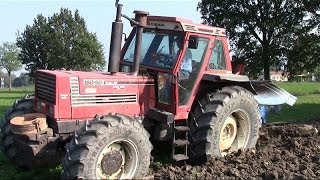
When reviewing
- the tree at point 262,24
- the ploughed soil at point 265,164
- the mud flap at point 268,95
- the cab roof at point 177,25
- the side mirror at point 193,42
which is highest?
the tree at point 262,24

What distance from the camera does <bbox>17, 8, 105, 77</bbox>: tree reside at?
5128 centimetres

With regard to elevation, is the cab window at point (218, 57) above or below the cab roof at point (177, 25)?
below

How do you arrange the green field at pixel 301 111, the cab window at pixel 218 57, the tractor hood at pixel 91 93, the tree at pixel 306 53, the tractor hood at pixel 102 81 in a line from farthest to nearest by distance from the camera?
the tree at pixel 306 53 → the green field at pixel 301 111 → the cab window at pixel 218 57 → the tractor hood at pixel 102 81 → the tractor hood at pixel 91 93

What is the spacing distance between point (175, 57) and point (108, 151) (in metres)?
2.28

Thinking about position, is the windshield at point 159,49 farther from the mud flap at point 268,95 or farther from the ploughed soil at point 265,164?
the mud flap at point 268,95

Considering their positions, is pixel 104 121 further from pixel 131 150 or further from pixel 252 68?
pixel 252 68

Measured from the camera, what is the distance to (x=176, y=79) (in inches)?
314

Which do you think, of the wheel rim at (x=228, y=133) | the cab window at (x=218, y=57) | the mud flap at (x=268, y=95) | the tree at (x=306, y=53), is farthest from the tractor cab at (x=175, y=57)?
the tree at (x=306, y=53)

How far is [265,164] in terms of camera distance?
7797 mm

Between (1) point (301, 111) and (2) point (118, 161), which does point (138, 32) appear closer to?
(2) point (118, 161)

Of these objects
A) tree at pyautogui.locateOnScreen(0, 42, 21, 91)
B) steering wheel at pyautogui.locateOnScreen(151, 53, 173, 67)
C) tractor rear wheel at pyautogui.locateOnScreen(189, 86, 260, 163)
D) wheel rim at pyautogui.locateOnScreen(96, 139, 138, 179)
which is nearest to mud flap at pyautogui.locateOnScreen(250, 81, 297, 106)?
tractor rear wheel at pyautogui.locateOnScreen(189, 86, 260, 163)

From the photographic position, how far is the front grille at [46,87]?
7.09 m

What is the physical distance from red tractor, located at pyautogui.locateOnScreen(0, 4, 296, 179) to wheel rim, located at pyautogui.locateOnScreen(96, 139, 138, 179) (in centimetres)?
1

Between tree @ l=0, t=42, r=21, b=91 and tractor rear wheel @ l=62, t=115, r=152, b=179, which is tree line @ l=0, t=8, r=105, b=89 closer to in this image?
tree @ l=0, t=42, r=21, b=91
